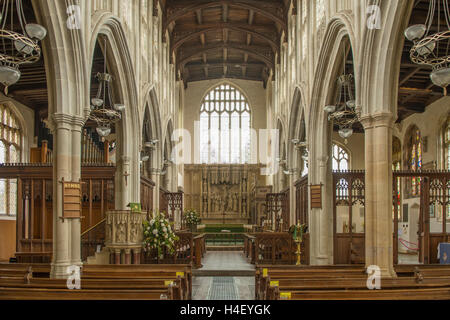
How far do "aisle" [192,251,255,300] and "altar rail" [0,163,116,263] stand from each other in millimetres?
3523

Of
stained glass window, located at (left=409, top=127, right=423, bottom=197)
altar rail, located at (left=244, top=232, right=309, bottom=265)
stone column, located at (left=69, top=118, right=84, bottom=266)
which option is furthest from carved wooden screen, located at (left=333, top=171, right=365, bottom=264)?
stained glass window, located at (left=409, top=127, right=423, bottom=197)

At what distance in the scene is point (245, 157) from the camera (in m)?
29.9

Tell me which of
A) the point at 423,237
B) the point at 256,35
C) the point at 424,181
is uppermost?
the point at 256,35

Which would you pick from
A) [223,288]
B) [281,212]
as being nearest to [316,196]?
[223,288]

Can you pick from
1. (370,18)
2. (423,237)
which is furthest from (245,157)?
(370,18)

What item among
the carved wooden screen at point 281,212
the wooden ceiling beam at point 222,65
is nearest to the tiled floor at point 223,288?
the carved wooden screen at point 281,212

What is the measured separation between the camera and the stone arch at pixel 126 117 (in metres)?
12.9

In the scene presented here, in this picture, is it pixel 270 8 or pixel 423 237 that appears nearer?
pixel 423 237

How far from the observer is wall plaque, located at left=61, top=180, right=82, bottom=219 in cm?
859

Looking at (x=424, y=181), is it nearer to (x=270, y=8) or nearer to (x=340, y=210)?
(x=270, y=8)

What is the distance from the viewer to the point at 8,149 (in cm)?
1875
